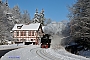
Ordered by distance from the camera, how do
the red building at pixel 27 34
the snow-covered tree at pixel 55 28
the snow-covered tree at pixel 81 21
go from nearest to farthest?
the snow-covered tree at pixel 81 21
the red building at pixel 27 34
the snow-covered tree at pixel 55 28

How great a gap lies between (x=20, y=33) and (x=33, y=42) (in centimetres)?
775

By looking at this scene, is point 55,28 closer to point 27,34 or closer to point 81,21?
point 27,34

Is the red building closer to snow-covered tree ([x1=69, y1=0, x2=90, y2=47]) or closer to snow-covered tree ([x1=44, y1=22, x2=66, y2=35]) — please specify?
snow-covered tree ([x1=44, y1=22, x2=66, y2=35])

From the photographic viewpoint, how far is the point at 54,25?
10469 centimetres

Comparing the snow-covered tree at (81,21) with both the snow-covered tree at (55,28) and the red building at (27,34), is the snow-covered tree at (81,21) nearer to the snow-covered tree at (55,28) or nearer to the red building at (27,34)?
the red building at (27,34)

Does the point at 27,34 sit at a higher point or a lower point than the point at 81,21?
lower

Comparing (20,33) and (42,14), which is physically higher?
(42,14)

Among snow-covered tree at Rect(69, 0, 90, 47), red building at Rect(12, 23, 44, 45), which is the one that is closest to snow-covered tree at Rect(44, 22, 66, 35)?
red building at Rect(12, 23, 44, 45)

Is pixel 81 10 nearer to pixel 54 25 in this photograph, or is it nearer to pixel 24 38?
pixel 24 38

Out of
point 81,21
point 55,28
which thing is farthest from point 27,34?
point 81,21

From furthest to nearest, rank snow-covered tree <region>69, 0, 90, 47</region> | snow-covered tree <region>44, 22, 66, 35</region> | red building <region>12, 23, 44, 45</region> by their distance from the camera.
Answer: snow-covered tree <region>44, 22, 66, 35</region> → red building <region>12, 23, 44, 45</region> → snow-covered tree <region>69, 0, 90, 47</region>

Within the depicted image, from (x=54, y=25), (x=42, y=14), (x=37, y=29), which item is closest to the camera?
(x=37, y=29)

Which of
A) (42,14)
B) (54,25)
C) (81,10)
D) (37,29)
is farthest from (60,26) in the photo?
(81,10)

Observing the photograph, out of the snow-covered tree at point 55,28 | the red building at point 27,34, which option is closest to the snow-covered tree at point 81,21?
the red building at point 27,34
